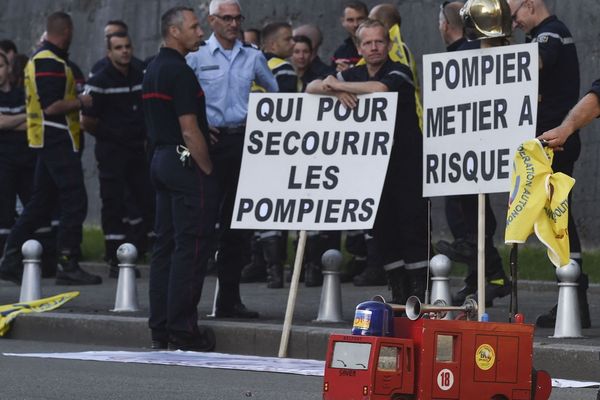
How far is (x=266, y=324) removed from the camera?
11.0 meters

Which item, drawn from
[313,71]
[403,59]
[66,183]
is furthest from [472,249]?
[66,183]

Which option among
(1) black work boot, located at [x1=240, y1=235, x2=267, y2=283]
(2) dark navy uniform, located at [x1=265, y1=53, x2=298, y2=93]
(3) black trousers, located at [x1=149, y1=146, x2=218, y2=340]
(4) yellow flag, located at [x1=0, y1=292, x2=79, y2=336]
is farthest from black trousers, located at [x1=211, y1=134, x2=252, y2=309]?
(1) black work boot, located at [x1=240, y1=235, x2=267, y2=283]

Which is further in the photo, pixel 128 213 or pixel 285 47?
pixel 128 213

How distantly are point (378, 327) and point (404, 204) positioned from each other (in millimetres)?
4606

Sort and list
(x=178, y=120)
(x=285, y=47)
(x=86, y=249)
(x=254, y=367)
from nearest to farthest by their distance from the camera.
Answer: (x=254, y=367), (x=178, y=120), (x=285, y=47), (x=86, y=249)

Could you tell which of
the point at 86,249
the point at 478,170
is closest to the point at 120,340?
the point at 478,170

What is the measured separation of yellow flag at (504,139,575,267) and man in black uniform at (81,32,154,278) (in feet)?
27.7

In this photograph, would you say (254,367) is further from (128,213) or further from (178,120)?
(128,213)

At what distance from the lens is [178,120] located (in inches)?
412

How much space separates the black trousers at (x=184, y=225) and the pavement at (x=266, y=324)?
47 centimetres

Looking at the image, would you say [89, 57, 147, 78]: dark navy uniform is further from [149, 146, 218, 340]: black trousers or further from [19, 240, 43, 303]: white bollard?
[149, 146, 218, 340]: black trousers

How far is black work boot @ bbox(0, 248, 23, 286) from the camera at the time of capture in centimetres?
1534

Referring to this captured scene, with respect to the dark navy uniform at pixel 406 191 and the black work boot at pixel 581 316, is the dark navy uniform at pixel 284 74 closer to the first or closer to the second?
the dark navy uniform at pixel 406 191

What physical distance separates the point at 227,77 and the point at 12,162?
5832 millimetres
